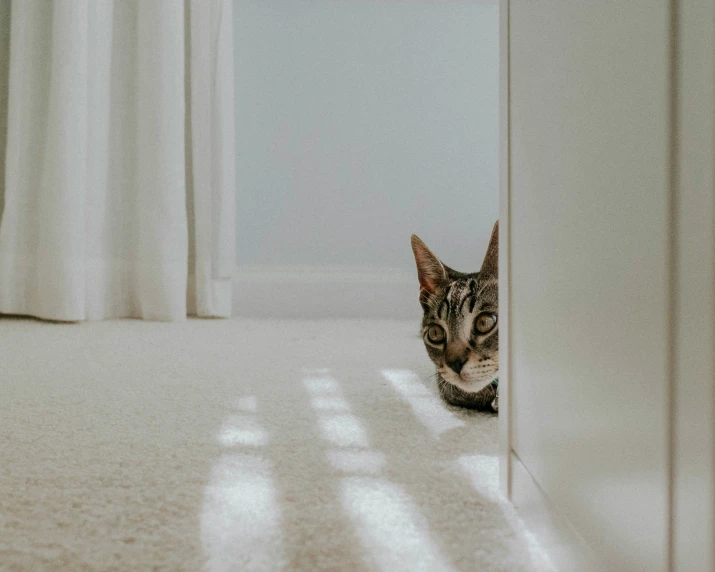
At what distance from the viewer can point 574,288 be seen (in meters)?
0.39

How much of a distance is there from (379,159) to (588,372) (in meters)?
2.01

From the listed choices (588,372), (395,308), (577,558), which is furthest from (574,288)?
(395,308)

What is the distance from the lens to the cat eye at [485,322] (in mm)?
875

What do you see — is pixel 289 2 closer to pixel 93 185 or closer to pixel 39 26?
pixel 39 26

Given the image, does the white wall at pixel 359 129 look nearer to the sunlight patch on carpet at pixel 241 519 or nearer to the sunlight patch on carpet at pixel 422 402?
the sunlight patch on carpet at pixel 422 402

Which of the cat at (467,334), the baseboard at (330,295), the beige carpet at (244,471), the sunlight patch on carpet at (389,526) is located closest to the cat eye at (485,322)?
the cat at (467,334)

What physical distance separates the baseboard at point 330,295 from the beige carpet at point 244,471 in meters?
1.00

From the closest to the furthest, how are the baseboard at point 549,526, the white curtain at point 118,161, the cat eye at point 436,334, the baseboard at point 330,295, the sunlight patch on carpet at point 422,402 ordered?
the baseboard at point 549,526, the sunlight patch on carpet at point 422,402, the cat eye at point 436,334, the white curtain at point 118,161, the baseboard at point 330,295

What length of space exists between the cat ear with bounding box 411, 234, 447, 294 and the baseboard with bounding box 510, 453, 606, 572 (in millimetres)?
517

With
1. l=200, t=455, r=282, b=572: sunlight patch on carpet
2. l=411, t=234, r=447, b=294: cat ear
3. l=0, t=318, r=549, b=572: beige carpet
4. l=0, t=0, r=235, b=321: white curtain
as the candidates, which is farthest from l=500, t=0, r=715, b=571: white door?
l=0, t=0, r=235, b=321: white curtain

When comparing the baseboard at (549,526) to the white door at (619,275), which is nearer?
the white door at (619,275)

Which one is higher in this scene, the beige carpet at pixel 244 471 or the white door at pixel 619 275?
the white door at pixel 619 275

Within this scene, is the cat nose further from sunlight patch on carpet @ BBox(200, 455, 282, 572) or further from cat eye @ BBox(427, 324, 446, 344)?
sunlight patch on carpet @ BBox(200, 455, 282, 572)

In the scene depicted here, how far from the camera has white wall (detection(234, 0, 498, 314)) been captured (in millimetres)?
2266
